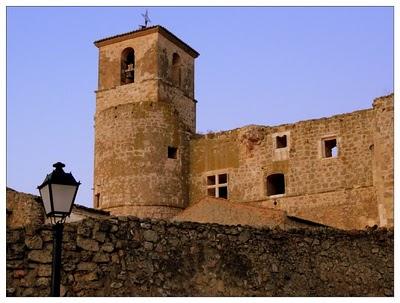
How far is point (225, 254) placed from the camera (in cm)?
→ 1245

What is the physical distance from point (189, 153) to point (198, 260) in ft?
64.7

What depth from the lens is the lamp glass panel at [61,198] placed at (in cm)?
852

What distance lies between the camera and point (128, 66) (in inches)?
1294

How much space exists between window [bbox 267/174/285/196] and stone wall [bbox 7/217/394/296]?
14.8 meters

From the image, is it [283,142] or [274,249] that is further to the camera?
[283,142]

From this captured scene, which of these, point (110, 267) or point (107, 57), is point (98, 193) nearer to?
point (107, 57)

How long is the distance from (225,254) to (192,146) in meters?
19.5

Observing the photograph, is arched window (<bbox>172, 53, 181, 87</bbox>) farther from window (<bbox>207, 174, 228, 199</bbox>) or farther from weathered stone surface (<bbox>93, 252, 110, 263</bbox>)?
weathered stone surface (<bbox>93, 252, 110, 263</bbox>)

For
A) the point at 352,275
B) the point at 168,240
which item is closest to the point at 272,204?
the point at 352,275

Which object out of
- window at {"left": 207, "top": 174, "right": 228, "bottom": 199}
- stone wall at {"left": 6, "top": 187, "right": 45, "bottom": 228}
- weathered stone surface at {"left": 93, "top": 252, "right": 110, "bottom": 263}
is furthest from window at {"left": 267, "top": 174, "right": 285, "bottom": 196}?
weathered stone surface at {"left": 93, "top": 252, "right": 110, "bottom": 263}

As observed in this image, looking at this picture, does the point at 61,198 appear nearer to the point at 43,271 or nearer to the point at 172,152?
the point at 43,271

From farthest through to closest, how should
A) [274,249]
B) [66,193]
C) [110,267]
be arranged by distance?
[274,249] < [110,267] < [66,193]

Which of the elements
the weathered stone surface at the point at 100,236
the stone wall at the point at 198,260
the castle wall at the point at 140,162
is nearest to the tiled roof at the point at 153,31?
the castle wall at the point at 140,162

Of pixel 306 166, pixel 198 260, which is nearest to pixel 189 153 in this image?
pixel 306 166
